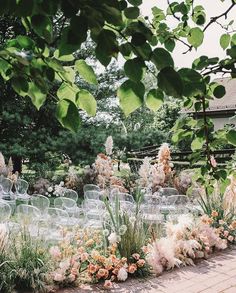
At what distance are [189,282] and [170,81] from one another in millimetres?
4328

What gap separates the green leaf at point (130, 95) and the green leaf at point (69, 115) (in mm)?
156

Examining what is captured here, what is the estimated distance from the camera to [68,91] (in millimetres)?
1025

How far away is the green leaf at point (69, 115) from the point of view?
→ 3.17 feet

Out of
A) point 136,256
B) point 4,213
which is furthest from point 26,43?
point 4,213

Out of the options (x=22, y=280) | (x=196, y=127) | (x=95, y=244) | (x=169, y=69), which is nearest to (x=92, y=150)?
(x=95, y=244)

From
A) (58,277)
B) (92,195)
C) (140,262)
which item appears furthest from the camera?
(92,195)

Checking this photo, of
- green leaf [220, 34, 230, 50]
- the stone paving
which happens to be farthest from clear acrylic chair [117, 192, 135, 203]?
green leaf [220, 34, 230, 50]

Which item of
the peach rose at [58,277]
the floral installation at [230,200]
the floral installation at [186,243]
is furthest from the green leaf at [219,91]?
the floral installation at [230,200]

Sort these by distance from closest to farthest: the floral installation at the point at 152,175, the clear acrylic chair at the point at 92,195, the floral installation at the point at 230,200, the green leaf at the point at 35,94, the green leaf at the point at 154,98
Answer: the green leaf at the point at 154,98
the green leaf at the point at 35,94
the floral installation at the point at 230,200
the clear acrylic chair at the point at 92,195
the floral installation at the point at 152,175

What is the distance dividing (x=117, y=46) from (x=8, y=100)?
44.6 feet

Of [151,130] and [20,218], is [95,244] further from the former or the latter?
[151,130]

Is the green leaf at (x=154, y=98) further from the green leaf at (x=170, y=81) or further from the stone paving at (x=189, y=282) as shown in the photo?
the stone paving at (x=189, y=282)

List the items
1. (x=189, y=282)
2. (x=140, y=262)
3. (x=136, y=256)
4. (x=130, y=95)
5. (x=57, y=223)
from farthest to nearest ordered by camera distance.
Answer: (x=57, y=223), (x=136, y=256), (x=140, y=262), (x=189, y=282), (x=130, y=95)

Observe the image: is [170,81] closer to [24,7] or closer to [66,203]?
[24,7]
